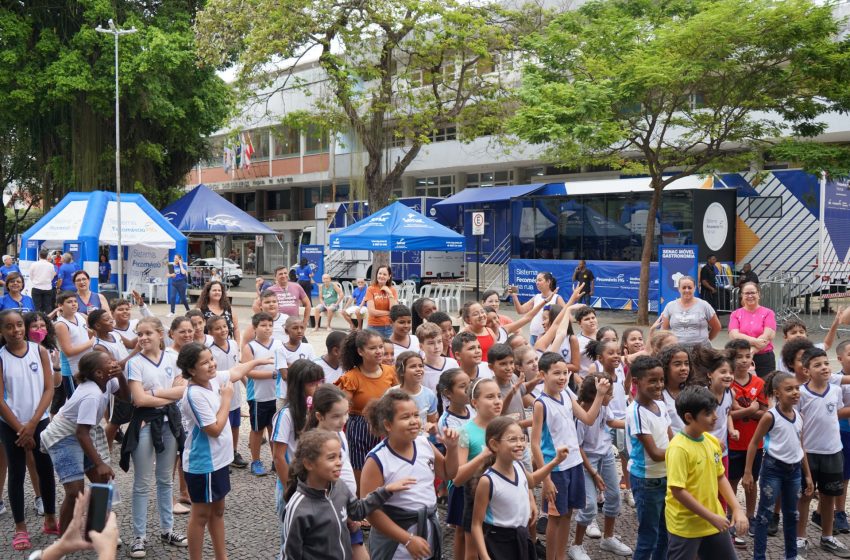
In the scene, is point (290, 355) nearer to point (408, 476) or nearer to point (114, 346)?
point (114, 346)

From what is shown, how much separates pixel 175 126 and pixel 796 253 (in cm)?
2047

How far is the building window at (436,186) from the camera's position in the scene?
41.4 meters

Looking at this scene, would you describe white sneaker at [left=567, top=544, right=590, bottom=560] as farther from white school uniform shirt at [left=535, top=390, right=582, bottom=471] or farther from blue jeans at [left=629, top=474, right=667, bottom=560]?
white school uniform shirt at [left=535, top=390, right=582, bottom=471]

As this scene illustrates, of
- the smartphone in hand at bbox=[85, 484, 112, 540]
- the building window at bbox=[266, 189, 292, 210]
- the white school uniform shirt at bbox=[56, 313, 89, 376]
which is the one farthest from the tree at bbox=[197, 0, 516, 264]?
the building window at bbox=[266, 189, 292, 210]

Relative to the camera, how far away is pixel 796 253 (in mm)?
20516

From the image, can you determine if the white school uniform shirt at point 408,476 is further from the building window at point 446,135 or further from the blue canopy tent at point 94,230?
the building window at point 446,135

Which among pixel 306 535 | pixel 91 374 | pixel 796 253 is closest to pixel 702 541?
pixel 306 535

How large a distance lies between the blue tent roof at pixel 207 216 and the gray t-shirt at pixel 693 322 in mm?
20355

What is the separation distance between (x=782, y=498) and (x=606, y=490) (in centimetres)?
115

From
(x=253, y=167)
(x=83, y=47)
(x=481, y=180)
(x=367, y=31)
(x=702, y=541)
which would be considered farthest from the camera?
(x=253, y=167)

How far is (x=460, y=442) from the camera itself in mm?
4617

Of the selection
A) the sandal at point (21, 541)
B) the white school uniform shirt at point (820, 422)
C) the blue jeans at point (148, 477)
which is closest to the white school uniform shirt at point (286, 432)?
the blue jeans at point (148, 477)

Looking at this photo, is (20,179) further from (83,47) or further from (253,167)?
(83,47)

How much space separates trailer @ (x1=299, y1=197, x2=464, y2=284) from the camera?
29.8 m
